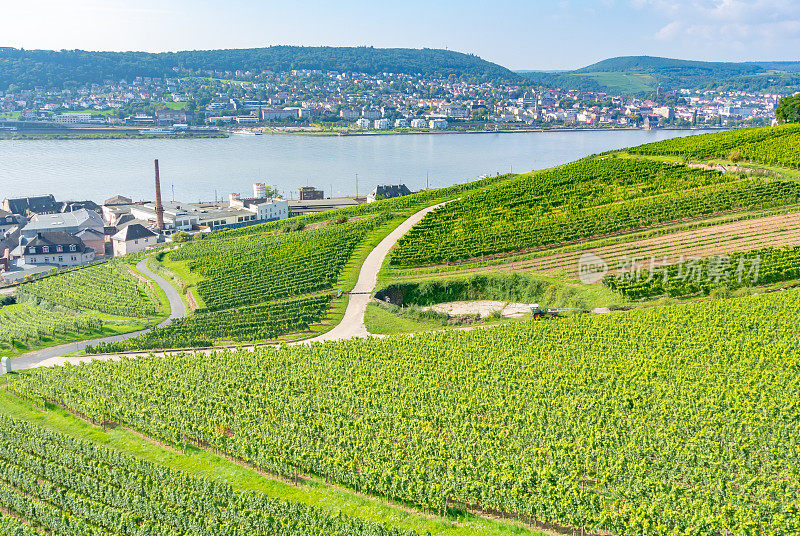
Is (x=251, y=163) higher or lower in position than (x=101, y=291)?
higher

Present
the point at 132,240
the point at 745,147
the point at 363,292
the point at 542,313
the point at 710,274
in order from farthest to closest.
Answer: the point at 132,240
the point at 745,147
the point at 363,292
the point at 710,274
the point at 542,313

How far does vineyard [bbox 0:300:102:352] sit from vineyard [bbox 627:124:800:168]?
57.8 meters

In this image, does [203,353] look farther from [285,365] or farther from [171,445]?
[171,445]

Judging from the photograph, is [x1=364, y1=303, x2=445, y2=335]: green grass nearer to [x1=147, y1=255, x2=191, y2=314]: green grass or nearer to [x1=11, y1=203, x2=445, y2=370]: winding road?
[x1=11, y1=203, x2=445, y2=370]: winding road

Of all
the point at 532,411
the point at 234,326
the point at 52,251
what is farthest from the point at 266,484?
the point at 52,251

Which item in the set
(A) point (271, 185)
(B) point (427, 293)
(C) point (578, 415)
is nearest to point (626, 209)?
(B) point (427, 293)

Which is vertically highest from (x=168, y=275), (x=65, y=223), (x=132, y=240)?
(x=65, y=223)

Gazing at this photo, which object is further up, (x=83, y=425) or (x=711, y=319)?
(x=711, y=319)

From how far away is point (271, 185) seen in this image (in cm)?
12100

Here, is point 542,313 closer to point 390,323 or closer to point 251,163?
point 390,323

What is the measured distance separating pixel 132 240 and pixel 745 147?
67.5 m

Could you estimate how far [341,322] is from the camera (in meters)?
40.3

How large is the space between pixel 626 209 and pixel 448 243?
50.9 feet

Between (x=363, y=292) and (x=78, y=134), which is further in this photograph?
(x=78, y=134)
